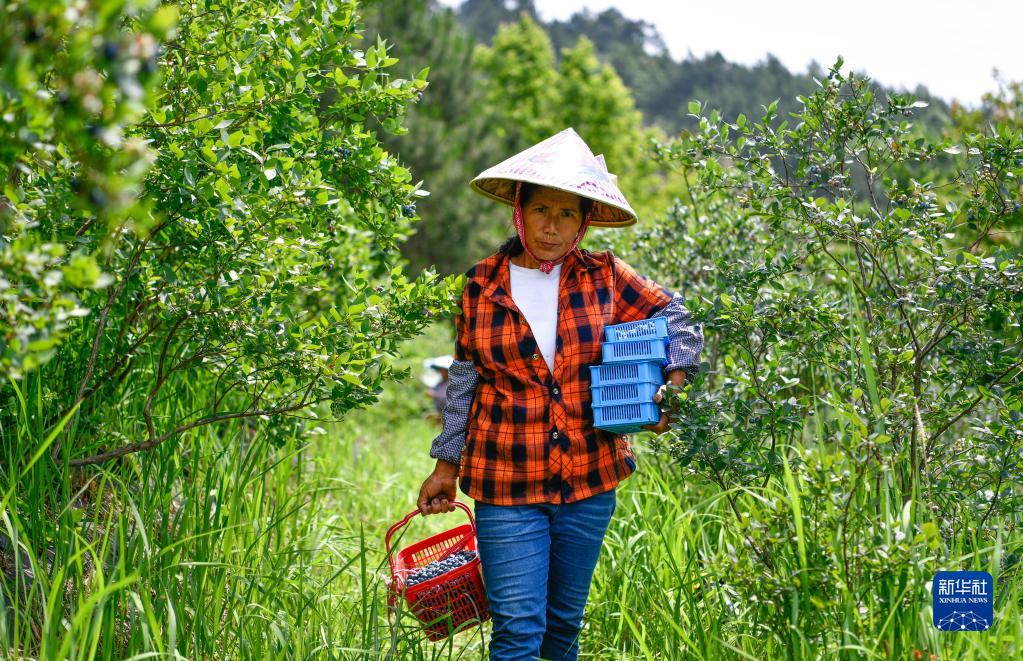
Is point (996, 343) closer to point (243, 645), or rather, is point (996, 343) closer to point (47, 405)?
point (243, 645)

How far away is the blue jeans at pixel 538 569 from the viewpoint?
241 cm

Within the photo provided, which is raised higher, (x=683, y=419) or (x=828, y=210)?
(x=828, y=210)

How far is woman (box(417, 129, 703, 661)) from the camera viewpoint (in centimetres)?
247

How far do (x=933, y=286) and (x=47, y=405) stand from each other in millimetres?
2641

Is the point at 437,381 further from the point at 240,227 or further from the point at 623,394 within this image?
the point at 623,394

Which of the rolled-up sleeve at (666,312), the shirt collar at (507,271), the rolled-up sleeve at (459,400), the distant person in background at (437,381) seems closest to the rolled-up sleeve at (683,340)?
the rolled-up sleeve at (666,312)

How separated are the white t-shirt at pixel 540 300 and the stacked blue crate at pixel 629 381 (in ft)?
0.51

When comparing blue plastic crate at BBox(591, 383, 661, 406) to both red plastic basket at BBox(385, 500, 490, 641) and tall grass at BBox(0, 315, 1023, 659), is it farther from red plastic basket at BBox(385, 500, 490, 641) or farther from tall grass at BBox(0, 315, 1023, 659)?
red plastic basket at BBox(385, 500, 490, 641)

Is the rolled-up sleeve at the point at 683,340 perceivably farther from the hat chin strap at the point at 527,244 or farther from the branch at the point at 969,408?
the branch at the point at 969,408

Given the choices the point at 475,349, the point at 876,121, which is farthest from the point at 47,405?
the point at 876,121

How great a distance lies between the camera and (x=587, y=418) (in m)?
2.55

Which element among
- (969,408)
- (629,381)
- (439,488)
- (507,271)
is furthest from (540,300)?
(969,408)

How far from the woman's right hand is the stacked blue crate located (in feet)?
1.57

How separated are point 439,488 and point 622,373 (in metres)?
0.65
